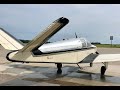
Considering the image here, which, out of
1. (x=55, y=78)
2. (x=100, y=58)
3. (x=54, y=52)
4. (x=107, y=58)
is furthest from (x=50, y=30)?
(x=107, y=58)

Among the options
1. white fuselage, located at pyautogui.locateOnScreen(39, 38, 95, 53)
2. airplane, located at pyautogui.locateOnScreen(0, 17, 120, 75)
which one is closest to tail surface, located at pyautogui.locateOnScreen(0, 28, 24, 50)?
airplane, located at pyautogui.locateOnScreen(0, 17, 120, 75)

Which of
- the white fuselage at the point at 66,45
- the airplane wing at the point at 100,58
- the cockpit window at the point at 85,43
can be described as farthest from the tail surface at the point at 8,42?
the airplane wing at the point at 100,58

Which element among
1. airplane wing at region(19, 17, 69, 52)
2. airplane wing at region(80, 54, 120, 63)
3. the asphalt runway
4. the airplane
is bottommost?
the asphalt runway

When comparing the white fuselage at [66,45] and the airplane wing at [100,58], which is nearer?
the white fuselage at [66,45]

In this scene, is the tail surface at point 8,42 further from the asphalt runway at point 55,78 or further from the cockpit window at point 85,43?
the cockpit window at point 85,43

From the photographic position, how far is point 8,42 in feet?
45.8

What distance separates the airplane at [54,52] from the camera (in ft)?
33.9

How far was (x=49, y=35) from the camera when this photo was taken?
868 centimetres

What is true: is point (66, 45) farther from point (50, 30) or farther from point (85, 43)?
point (50, 30)

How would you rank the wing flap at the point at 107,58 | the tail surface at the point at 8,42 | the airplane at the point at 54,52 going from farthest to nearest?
the tail surface at the point at 8,42
the wing flap at the point at 107,58
the airplane at the point at 54,52

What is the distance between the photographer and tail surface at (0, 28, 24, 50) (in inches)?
542

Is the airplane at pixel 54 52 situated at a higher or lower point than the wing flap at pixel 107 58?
higher

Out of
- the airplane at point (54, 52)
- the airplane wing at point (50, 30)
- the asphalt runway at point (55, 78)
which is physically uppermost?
the airplane wing at point (50, 30)

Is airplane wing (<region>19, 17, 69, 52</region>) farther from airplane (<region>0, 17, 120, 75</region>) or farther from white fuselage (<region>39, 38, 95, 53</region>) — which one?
white fuselage (<region>39, 38, 95, 53</region>)
